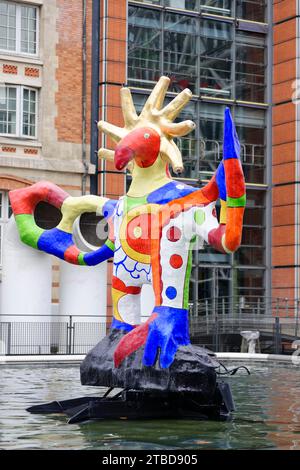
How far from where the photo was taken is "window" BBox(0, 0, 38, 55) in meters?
28.3

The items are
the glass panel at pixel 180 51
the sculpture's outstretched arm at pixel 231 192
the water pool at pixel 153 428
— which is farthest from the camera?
the glass panel at pixel 180 51

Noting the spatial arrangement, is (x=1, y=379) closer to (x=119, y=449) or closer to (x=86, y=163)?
(x=119, y=449)

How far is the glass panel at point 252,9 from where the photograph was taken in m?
33.1

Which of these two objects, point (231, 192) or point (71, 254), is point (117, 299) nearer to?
point (71, 254)

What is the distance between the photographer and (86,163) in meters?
28.6

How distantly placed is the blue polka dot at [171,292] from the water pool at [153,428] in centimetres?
147

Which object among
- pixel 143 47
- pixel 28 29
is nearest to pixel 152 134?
pixel 28 29

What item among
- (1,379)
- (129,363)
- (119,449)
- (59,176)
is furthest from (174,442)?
(59,176)

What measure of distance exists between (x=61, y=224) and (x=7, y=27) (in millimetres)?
17352

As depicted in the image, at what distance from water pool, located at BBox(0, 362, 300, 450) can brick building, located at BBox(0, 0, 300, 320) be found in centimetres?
1436

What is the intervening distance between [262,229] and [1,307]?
41.5 feet

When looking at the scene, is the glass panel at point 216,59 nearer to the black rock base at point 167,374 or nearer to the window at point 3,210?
the window at point 3,210

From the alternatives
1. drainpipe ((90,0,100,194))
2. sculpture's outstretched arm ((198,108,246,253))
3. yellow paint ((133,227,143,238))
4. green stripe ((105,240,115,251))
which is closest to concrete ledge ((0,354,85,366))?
drainpipe ((90,0,100,194))

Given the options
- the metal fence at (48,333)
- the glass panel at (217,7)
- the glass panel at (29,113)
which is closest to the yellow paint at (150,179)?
the metal fence at (48,333)
